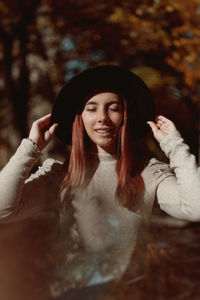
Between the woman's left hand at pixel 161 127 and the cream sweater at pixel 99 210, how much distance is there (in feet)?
0.13

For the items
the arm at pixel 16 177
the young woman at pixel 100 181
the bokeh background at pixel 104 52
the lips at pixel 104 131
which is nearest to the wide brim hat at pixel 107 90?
the young woman at pixel 100 181

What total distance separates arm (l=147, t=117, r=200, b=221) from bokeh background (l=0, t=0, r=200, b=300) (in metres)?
2.82

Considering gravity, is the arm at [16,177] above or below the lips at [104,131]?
below

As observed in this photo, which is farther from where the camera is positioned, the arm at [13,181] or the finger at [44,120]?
the finger at [44,120]

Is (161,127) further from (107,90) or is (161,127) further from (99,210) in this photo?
(99,210)

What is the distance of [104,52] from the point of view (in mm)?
5605

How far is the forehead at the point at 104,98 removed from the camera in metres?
1.74

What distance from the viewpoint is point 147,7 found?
5.51 meters

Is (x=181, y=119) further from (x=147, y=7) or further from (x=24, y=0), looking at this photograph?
(x=24, y=0)

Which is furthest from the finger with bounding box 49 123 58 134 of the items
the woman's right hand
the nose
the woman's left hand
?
the woman's left hand

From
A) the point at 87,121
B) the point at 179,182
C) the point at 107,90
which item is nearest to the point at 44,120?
the point at 87,121

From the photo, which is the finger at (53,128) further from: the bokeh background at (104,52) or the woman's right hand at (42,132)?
the bokeh background at (104,52)

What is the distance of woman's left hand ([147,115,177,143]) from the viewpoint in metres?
1.73

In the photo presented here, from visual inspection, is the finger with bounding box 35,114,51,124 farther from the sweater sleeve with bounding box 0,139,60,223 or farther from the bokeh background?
the bokeh background
